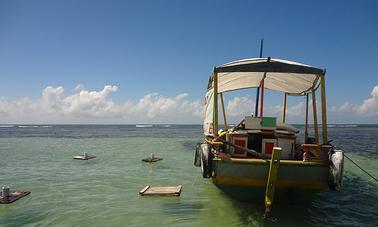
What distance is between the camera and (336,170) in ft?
26.6

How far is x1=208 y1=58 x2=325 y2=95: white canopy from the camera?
8984 mm

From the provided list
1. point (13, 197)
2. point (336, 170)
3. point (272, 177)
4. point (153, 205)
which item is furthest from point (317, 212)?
point (13, 197)

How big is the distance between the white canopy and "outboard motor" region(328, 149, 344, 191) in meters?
2.31

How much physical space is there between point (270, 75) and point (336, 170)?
5.05 m

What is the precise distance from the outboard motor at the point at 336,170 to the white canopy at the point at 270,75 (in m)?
2.31

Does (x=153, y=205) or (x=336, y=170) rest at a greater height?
(x=336, y=170)

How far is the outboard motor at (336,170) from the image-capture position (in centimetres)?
807

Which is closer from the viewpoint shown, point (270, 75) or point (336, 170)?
point (336, 170)

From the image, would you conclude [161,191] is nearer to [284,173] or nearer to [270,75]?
[284,173]

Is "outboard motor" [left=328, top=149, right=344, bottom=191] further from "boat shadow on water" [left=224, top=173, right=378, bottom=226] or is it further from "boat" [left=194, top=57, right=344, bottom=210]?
"boat shadow on water" [left=224, top=173, right=378, bottom=226]

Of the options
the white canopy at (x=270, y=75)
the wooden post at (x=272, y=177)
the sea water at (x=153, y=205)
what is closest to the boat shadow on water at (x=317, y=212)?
the sea water at (x=153, y=205)

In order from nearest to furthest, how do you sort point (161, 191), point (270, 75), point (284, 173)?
point (284, 173), point (161, 191), point (270, 75)

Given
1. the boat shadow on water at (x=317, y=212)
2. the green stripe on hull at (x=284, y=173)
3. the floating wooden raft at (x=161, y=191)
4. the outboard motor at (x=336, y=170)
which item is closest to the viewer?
the outboard motor at (x=336, y=170)

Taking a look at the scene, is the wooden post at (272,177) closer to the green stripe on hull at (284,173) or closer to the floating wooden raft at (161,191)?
the green stripe on hull at (284,173)
